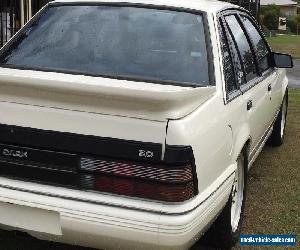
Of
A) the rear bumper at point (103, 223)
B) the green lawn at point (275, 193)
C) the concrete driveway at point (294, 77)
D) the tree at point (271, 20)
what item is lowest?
the tree at point (271, 20)

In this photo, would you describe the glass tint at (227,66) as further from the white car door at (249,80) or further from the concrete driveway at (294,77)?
the concrete driveway at (294,77)

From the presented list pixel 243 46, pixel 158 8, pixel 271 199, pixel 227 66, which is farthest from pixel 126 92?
pixel 271 199

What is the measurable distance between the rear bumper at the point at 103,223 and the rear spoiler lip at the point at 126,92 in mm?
500

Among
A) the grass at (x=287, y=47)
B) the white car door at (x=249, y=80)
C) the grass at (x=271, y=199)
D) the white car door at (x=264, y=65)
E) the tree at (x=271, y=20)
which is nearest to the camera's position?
the grass at (x=271, y=199)

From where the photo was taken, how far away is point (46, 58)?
12.1 feet

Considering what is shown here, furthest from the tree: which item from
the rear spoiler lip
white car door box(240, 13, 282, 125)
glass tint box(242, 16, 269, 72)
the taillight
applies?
the taillight

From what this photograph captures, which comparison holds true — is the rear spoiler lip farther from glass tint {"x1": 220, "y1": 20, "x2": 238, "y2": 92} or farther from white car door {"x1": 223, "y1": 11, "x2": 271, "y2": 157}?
white car door {"x1": 223, "y1": 11, "x2": 271, "y2": 157}

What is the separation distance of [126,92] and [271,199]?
276cm

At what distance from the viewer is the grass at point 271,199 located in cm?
387

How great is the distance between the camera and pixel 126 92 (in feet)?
9.08

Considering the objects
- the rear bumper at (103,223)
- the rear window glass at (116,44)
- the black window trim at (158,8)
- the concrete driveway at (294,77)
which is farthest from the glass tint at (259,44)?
the concrete driveway at (294,77)

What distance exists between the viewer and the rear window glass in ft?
11.5

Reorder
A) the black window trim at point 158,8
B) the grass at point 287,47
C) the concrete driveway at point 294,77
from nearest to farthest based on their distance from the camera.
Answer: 1. the black window trim at point 158,8
2. the concrete driveway at point 294,77
3. the grass at point 287,47

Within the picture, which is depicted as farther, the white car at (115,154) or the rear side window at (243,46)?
the rear side window at (243,46)
